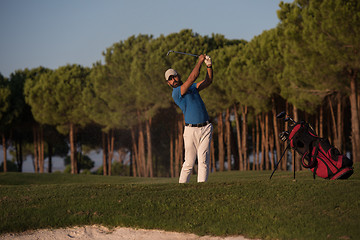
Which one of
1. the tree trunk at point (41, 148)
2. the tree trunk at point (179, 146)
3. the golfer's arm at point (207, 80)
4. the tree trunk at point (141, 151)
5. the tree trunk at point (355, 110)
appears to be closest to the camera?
the golfer's arm at point (207, 80)

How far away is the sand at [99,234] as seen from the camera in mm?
8586

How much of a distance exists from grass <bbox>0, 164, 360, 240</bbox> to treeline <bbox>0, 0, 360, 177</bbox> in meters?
15.5

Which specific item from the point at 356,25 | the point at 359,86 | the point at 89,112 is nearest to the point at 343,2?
the point at 356,25

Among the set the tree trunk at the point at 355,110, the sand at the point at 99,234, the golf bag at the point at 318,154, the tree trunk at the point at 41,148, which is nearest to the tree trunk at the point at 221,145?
the tree trunk at the point at 355,110

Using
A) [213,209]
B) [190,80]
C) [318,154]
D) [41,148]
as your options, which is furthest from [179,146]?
[213,209]

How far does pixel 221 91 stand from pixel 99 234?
91.8 ft

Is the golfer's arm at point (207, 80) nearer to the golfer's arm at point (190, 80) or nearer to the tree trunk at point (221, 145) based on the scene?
the golfer's arm at point (190, 80)

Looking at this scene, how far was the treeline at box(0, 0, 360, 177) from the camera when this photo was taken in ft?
82.4

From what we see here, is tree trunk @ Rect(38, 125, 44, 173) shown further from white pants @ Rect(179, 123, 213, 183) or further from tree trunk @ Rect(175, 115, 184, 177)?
white pants @ Rect(179, 123, 213, 183)

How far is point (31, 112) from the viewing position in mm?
48219

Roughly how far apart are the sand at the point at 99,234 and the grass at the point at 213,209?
16 centimetres

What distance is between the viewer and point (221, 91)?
36062 millimetres

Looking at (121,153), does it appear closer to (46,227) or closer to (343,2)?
(343,2)

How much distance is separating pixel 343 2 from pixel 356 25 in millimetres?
1374
